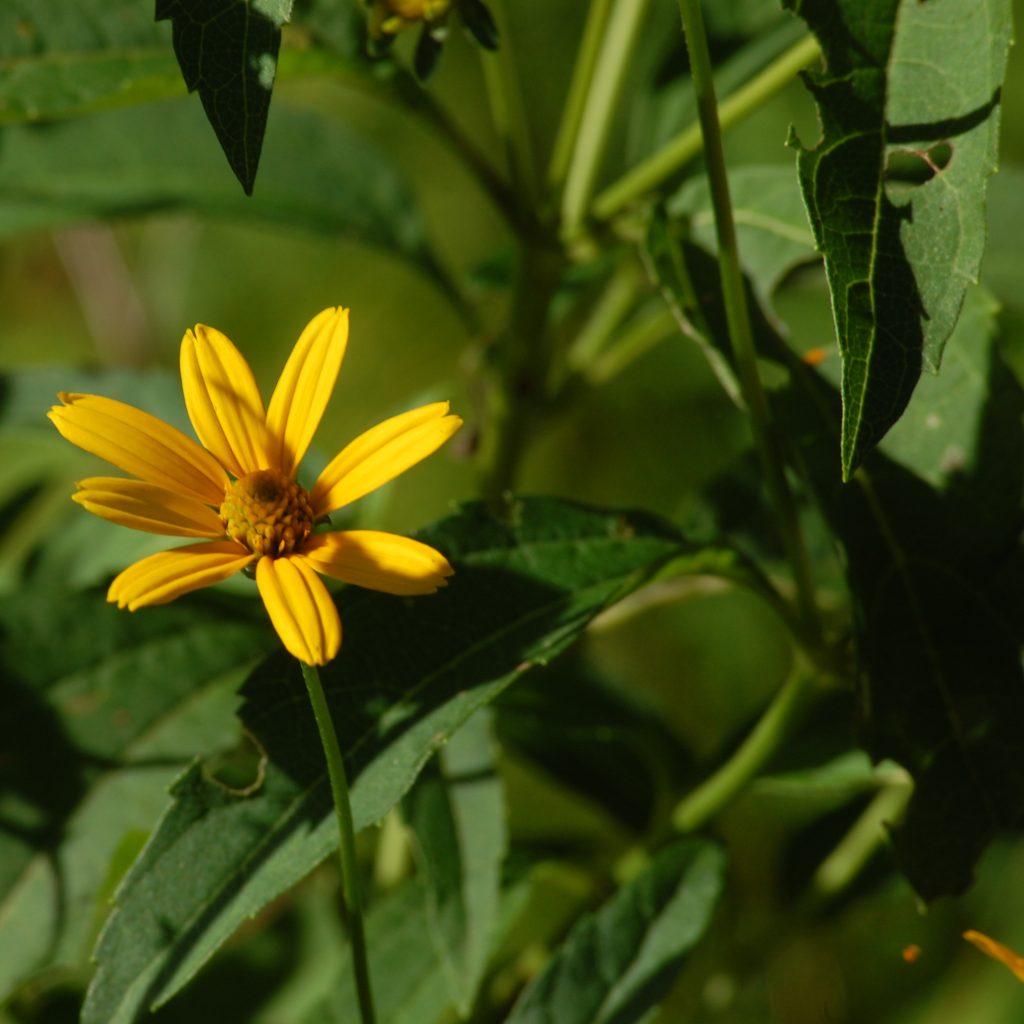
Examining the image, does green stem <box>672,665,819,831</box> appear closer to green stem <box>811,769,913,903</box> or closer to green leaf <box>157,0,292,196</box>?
green stem <box>811,769,913,903</box>

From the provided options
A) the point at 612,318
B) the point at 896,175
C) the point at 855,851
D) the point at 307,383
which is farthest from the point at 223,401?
the point at 855,851

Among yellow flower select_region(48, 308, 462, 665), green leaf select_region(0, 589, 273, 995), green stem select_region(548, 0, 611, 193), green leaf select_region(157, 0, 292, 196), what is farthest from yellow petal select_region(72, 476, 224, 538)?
green stem select_region(548, 0, 611, 193)

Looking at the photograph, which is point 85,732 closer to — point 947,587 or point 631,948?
point 631,948

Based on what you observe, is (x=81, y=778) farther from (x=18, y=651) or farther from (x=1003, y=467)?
(x=1003, y=467)

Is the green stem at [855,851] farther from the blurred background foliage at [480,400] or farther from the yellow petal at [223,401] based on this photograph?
the yellow petal at [223,401]

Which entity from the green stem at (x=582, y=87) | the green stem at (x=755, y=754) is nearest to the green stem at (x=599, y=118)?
the green stem at (x=582, y=87)

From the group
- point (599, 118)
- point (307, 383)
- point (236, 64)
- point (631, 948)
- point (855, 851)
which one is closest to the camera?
point (236, 64)
